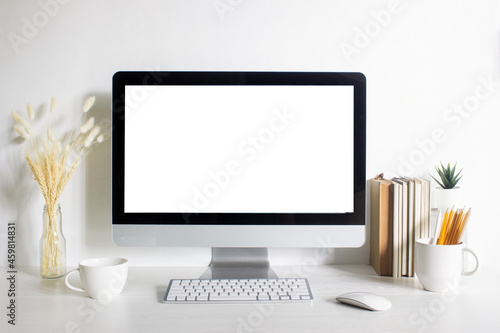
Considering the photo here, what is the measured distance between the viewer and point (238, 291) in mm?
989

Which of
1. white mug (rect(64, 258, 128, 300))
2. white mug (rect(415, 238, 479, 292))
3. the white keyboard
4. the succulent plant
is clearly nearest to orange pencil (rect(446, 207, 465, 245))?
white mug (rect(415, 238, 479, 292))

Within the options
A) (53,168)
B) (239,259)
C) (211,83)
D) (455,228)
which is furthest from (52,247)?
(455,228)

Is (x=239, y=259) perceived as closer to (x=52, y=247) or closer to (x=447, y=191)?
(x=52, y=247)

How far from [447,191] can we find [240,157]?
22.8 inches

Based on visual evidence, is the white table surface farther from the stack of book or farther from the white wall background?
the white wall background

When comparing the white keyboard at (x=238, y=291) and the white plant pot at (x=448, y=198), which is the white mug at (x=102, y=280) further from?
the white plant pot at (x=448, y=198)

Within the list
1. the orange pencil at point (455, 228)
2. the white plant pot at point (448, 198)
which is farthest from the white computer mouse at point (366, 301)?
the white plant pot at point (448, 198)

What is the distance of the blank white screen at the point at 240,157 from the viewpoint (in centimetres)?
114

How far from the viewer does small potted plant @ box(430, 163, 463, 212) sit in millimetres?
1210

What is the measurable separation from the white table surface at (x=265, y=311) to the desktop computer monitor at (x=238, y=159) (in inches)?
6.0

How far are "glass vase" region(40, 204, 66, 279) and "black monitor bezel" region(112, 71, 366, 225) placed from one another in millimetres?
180

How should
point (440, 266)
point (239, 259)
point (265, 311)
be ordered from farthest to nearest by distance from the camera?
1. point (239, 259)
2. point (440, 266)
3. point (265, 311)

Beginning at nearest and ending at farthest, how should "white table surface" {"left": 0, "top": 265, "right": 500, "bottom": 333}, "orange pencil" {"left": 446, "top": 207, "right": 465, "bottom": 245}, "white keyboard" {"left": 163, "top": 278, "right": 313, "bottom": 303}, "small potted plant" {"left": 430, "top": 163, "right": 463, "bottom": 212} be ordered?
1. "white table surface" {"left": 0, "top": 265, "right": 500, "bottom": 333}
2. "white keyboard" {"left": 163, "top": 278, "right": 313, "bottom": 303}
3. "orange pencil" {"left": 446, "top": 207, "right": 465, "bottom": 245}
4. "small potted plant" {"left": 430, "top": 163, "right": 463, "bottom": 212}

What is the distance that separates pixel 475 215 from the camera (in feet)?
4.37
